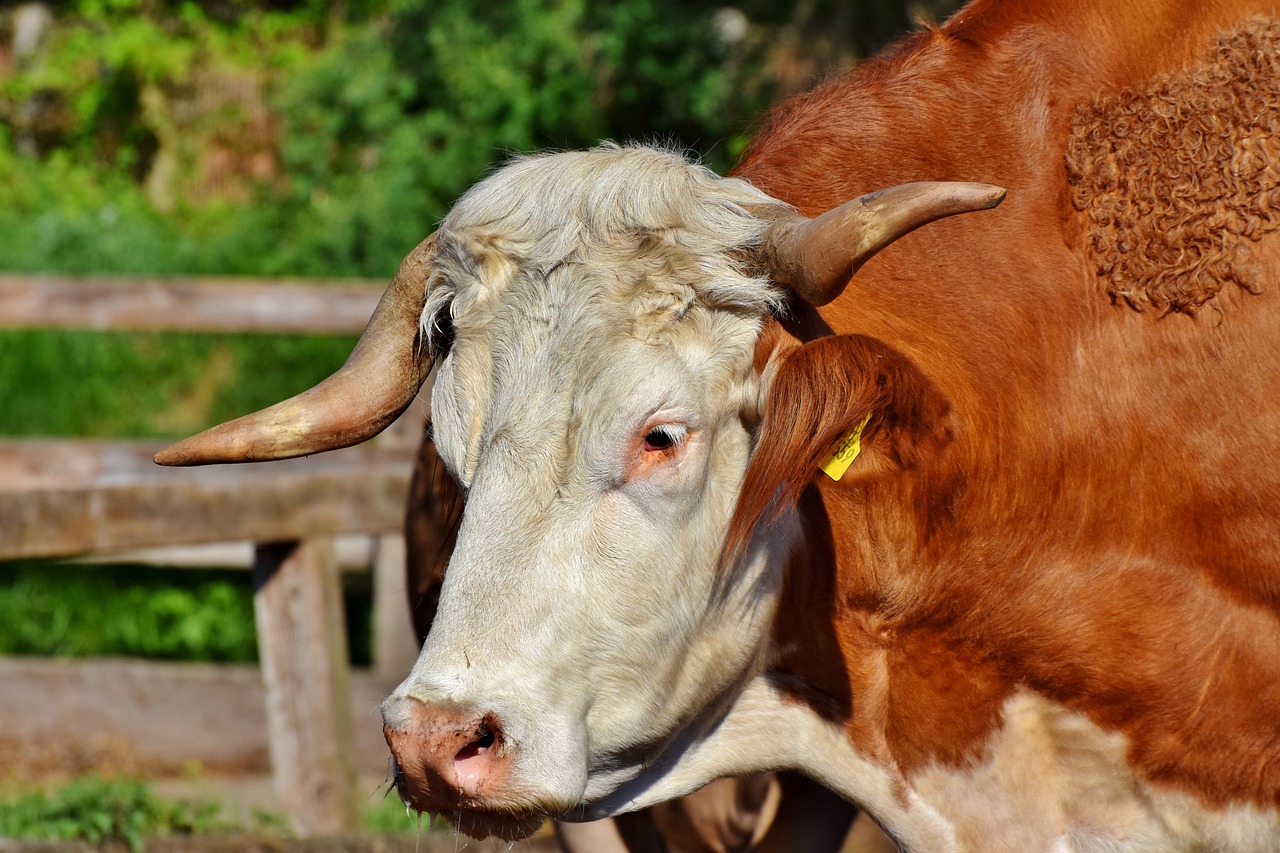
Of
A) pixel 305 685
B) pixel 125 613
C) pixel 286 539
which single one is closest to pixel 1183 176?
pixel 286 539

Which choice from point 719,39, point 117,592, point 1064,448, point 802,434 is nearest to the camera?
point 802,434

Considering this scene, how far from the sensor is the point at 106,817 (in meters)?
3.89

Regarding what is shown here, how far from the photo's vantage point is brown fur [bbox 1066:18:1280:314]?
2.64m

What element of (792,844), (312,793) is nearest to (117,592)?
(312,793)

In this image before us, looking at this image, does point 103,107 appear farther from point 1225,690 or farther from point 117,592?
point 1225,690

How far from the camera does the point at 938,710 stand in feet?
9.11

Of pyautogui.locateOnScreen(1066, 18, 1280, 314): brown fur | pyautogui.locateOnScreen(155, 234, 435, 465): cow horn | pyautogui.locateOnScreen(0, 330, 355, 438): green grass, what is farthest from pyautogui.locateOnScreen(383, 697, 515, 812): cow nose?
pyautogui.locateOnScreen(0, 330, 355, 438): green grass

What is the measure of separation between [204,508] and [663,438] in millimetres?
2347

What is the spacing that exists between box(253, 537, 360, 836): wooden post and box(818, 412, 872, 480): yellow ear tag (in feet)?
7.73

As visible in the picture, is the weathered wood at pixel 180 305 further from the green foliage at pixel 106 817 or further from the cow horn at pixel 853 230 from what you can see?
the cow horn at pixel 853 230

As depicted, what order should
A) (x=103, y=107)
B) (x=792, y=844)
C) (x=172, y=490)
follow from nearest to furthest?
(x=792, y=844) → (x=172, y=490) → (x=103, y=107)

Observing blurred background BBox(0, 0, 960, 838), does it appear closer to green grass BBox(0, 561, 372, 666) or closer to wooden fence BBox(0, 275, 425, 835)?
green grass BBox(0, 561, 372, 666)

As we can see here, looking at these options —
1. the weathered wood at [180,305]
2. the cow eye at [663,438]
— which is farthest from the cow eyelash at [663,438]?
the weathered wood at [180,305]

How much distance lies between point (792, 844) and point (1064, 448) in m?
1.42
